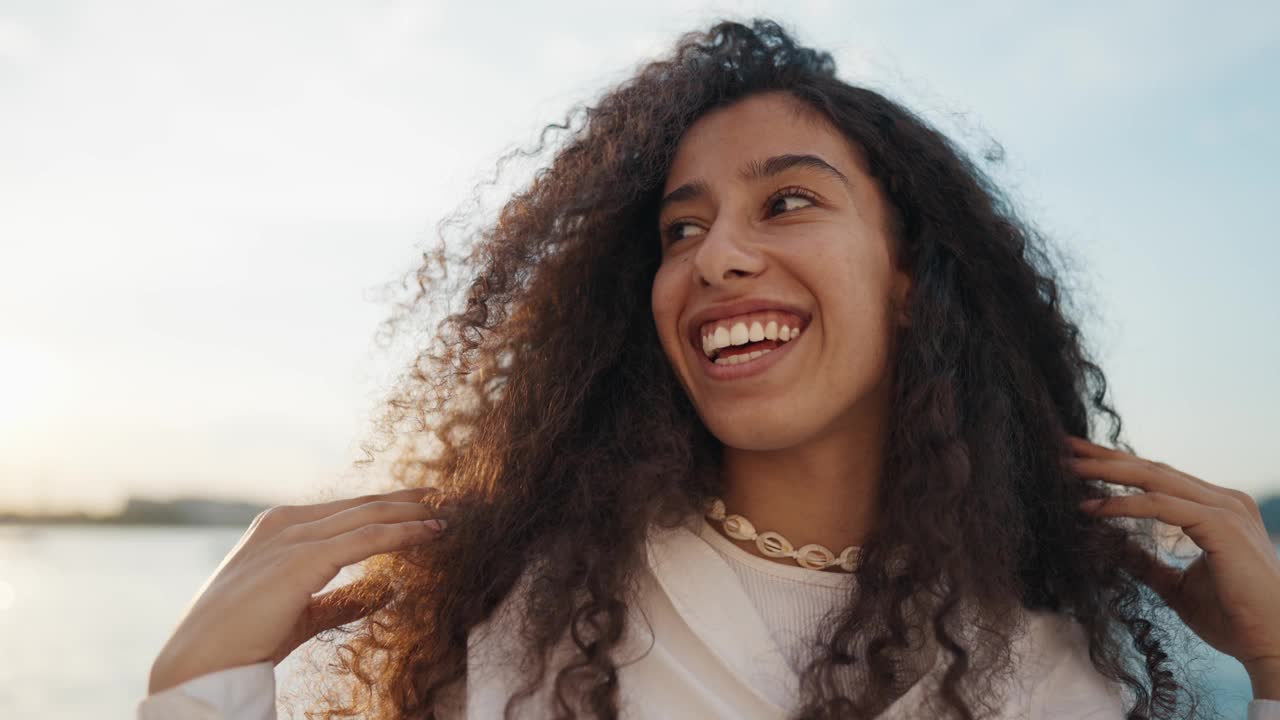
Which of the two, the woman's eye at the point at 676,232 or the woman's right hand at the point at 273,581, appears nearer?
the woman's right hand at the point at 273,581

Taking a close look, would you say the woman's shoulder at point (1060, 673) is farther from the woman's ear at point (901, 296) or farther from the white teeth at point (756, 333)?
the white teeth at point (756, 333)

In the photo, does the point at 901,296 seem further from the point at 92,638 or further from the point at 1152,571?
the point at 92,638

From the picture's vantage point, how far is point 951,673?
217 cm

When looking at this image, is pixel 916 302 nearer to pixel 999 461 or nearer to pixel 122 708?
pixel 999 461

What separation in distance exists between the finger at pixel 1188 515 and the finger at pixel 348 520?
1.90 m

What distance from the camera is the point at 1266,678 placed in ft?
7.68

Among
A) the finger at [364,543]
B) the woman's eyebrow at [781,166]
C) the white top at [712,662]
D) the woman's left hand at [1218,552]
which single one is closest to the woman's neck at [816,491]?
the white top at [712,662]

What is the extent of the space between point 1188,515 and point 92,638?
14.7 m

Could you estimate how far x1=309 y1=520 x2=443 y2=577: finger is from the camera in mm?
2207

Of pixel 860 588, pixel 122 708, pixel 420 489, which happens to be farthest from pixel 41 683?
pixel 860 588

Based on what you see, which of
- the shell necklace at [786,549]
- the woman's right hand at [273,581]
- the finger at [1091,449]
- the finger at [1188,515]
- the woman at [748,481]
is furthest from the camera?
the finger at [1091,449]

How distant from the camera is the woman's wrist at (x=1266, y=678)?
232cm

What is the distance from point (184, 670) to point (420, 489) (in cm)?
75

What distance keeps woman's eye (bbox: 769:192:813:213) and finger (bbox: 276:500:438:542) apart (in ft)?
4.16
